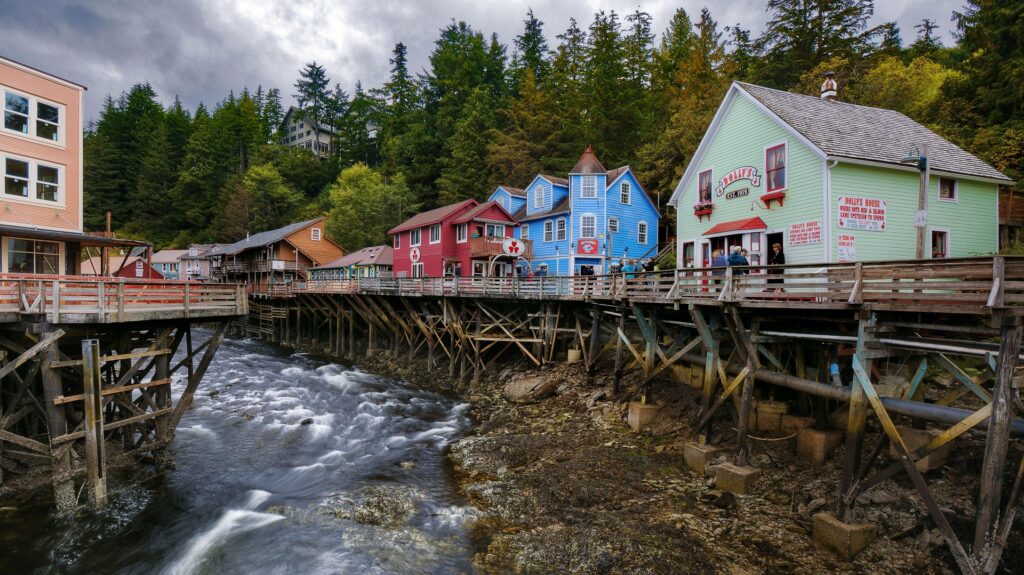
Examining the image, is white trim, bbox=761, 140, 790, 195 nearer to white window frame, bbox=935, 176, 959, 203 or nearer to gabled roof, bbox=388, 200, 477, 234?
white window frame, bbox=935, 176, 959, 203

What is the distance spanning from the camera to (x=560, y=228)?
104 ft

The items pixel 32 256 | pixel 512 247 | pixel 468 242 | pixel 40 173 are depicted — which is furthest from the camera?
pixel 468 242

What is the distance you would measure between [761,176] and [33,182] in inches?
866

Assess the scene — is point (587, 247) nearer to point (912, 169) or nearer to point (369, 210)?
point (912, 169)

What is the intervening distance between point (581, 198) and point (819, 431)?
73.4 feet

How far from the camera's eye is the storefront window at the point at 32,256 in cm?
1288

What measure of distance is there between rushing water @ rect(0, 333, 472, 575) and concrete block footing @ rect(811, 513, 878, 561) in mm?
5852

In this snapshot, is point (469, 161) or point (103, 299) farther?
point (469, 161)

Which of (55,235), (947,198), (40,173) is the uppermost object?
(40,173)

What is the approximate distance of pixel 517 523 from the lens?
9266mm

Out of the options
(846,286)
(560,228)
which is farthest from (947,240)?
(560,228)

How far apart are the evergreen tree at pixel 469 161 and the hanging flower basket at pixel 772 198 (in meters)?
31.8

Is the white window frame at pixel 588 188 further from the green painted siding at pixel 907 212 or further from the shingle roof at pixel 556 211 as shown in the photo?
the green painted siding at pixel 907 212

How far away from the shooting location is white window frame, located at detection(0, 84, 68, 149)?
12.8 meters
